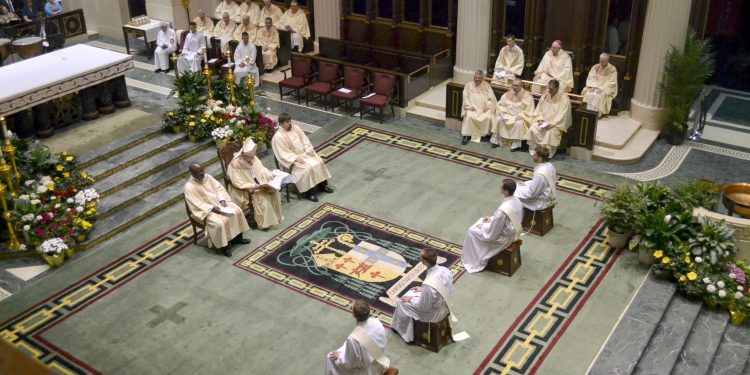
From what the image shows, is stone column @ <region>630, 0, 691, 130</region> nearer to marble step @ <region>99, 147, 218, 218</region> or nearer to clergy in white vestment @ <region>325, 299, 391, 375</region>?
marble step @ <region>99, 147, 218, 218</region>

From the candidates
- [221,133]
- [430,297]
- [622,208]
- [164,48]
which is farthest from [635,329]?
[164,48]

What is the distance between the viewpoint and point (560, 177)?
1261 cm

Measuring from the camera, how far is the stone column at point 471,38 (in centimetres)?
1487

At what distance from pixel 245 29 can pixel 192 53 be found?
1317 millimetres

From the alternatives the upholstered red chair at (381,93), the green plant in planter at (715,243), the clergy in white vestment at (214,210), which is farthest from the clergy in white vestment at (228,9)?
the green plant in planter at (715,243)

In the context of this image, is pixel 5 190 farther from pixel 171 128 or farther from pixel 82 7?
pixel 82 7

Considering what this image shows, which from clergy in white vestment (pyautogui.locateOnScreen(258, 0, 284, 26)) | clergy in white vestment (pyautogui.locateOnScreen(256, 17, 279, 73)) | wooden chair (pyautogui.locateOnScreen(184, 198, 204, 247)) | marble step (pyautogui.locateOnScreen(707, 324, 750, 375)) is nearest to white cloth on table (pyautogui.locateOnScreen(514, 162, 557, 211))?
marble step (pyautogui.locateOnScreen(707, 324, 750, 375))

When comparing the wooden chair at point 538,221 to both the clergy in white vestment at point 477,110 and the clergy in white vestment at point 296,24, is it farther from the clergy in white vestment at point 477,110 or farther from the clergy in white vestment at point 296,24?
the clergy in white vestment at point 296,24

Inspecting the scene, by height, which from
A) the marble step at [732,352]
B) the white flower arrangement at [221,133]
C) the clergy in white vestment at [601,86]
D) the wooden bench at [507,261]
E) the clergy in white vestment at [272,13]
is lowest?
the marble step at [732,352]

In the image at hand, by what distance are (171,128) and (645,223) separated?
305 inches

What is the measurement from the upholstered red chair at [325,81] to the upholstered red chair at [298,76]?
0.58ft

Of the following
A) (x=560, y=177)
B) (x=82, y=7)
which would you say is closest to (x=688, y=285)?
(x=560, y=177)

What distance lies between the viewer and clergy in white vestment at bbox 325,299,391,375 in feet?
24.2

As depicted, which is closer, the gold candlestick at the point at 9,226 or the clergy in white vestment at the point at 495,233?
the clergy in white vestment at the point at 495,233
